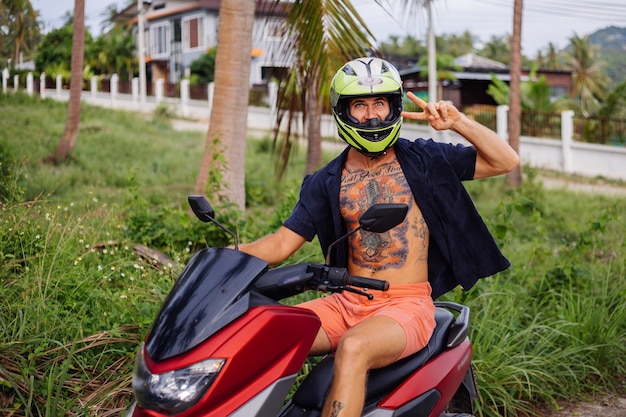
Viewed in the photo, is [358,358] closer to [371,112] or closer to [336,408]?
[336,408]

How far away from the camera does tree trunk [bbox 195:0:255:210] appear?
7.63 m

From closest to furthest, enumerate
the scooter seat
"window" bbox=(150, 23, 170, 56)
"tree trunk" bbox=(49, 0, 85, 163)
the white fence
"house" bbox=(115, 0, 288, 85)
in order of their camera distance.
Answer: the scooter seat
"tree trunk" bbox=(49, 0, 85, 163)
the white fence
"house" bbox=(115, 0, 288, 85)
"window" bbox=(150, 23, 170, 56)

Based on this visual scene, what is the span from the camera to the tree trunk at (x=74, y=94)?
50.6 feet

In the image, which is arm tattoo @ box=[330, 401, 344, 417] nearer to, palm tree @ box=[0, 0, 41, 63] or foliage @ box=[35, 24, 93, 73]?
palm tree @ box=[0, 0, 41, 63]

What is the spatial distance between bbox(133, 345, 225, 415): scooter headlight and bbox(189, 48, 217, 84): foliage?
38.5 meters

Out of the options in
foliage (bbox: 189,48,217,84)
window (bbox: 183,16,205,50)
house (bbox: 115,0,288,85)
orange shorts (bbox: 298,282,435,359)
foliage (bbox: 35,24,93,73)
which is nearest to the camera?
orange shorts (bbox: 298,282,435,359)

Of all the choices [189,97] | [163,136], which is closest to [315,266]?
[163,136]

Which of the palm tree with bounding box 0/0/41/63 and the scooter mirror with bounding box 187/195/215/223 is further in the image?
the palm tree with bounding box 0/0/41/63

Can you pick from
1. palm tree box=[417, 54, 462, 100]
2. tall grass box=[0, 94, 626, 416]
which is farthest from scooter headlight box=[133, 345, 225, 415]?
palm tree box=[417, 54, 462, 100]

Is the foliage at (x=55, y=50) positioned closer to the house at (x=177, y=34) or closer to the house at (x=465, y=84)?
the house at (x=177, y=34)

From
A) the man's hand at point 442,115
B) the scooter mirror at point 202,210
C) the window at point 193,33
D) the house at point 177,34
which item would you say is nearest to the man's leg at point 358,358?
the scooter mirror at point 202,210

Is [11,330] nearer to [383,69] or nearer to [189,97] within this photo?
[383,69]

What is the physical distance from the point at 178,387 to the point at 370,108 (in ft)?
4.62

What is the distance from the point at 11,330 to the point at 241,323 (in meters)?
2.33
